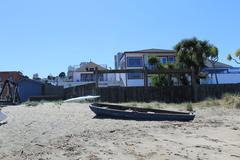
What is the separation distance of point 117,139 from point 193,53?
34.0 meters

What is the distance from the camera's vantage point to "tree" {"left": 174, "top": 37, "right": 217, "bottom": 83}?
4819 cm

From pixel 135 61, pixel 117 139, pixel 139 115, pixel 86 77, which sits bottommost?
pixel 117 139

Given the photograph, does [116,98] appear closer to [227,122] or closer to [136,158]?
[227,122]

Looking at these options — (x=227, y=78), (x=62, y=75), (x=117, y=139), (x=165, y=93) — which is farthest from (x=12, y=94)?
(x=62, y=75)

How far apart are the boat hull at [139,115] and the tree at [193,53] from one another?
2624 cm

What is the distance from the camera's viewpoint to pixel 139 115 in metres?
22.5

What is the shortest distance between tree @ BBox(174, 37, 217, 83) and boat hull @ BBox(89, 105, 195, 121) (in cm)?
2624

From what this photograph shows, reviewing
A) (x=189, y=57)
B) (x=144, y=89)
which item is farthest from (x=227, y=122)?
(x=189, y=57)

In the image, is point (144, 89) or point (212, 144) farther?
point (144, 89)

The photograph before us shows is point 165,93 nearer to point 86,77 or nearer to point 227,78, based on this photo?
point 227,78

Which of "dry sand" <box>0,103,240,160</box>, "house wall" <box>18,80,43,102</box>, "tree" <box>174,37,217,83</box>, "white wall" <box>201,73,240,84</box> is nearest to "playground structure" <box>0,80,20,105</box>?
"house wall" <box>18,80,43,102</box>

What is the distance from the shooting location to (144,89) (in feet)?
128

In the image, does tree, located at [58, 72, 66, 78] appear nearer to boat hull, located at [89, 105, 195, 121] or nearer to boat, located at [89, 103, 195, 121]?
boat, located at [89, 103, 195, 121]

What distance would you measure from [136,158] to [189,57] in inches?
1458
